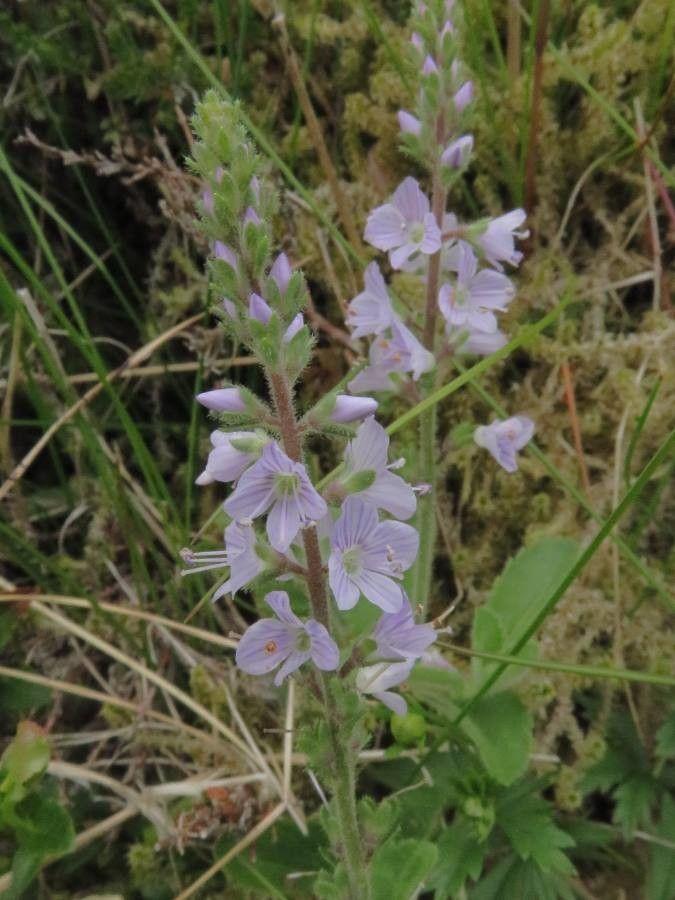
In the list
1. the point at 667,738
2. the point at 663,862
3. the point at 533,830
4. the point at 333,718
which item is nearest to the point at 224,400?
the point at 333,718

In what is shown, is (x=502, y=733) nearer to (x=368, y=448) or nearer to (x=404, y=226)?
(x=368, y=448)

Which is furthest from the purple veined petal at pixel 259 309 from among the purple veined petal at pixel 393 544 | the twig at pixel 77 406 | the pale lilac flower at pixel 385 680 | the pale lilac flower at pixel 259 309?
the twig at pixel 77 406

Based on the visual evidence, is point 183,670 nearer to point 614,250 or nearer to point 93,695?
point 93,695

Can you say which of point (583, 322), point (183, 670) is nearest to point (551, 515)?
point (583, 322)

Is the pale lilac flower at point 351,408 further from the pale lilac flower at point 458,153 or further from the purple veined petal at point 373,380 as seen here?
the pale lilac flower at point 458,153

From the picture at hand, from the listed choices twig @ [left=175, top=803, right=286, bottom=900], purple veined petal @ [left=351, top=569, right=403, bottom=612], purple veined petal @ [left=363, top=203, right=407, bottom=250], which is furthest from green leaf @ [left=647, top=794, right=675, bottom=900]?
purple veined petal @ [left=363, top=203, right=407, bottom=250]

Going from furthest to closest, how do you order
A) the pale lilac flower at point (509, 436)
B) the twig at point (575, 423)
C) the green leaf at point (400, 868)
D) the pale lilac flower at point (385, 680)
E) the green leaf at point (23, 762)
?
the twig at point (575, 423), the pale lilac flower at point (509, 436), the green leaf at point (23, 762), the green leaf at point (400, 868), the pale lilac flower at point (385, 680)

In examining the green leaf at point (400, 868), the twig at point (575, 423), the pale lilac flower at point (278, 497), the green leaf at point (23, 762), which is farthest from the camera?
the twig at point (575, 423)
